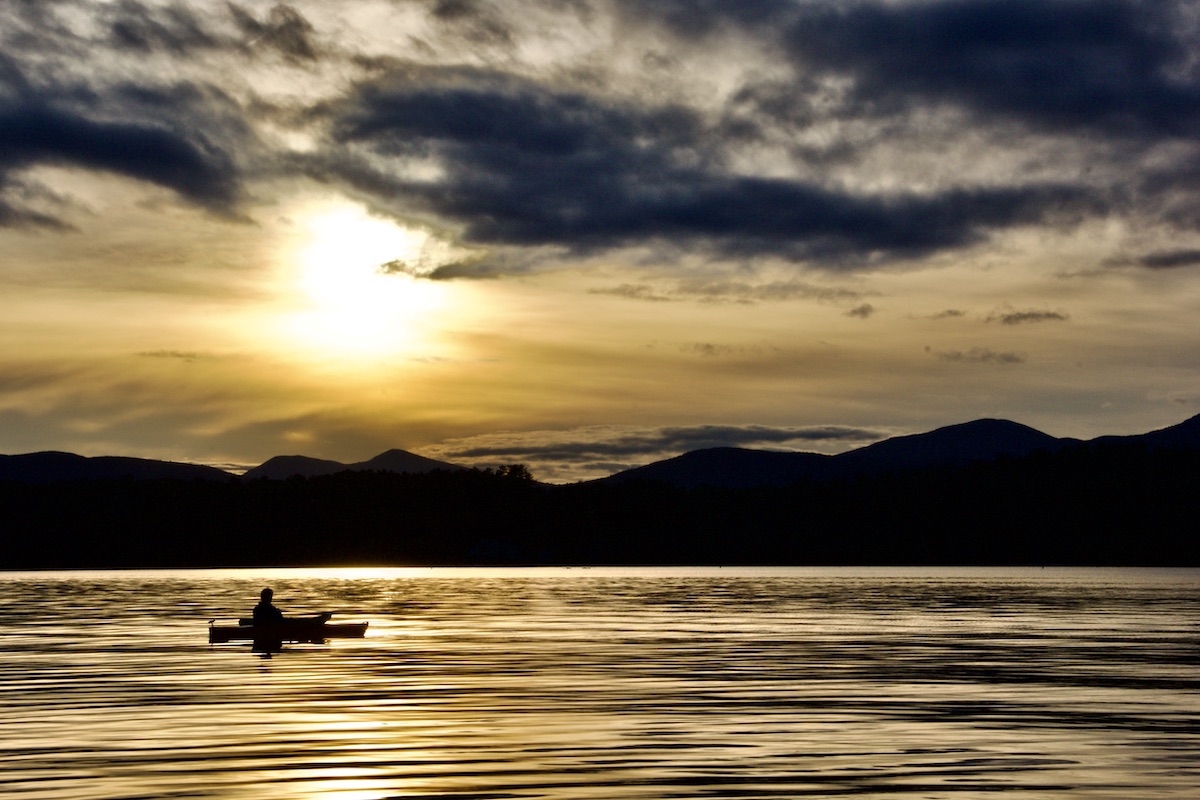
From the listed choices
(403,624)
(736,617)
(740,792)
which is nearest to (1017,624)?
(736,617)

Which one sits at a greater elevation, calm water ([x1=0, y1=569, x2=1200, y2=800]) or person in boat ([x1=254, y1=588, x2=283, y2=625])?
person in boat ([x1=254, y1=588, x2=283, y2=625])

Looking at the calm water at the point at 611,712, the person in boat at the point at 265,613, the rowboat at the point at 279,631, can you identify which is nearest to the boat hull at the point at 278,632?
the rowboat at the point at 279,631

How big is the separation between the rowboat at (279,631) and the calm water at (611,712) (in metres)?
0.95

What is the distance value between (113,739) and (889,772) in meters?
15.8

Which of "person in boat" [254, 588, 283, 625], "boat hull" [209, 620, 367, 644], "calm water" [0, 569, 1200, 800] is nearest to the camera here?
"calm water" [0, 569, 1200, 800]

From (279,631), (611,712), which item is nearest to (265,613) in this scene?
→ (279,631)

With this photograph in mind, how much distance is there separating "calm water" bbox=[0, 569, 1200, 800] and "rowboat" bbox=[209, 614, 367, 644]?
953 mm

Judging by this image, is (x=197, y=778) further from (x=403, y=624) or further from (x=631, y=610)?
(x=631, y=610)

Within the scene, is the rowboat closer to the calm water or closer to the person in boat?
the person in boat

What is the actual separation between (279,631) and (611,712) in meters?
25.6

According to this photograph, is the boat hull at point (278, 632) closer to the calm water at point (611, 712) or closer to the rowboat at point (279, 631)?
the rowboat at point (279, 631)

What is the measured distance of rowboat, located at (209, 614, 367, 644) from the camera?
57250 mm

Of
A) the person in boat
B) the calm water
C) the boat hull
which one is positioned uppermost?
the person in boat

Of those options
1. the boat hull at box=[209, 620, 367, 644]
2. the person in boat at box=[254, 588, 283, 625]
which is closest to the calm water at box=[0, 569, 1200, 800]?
the boat hull at box=[209, 620, 367, 644]
